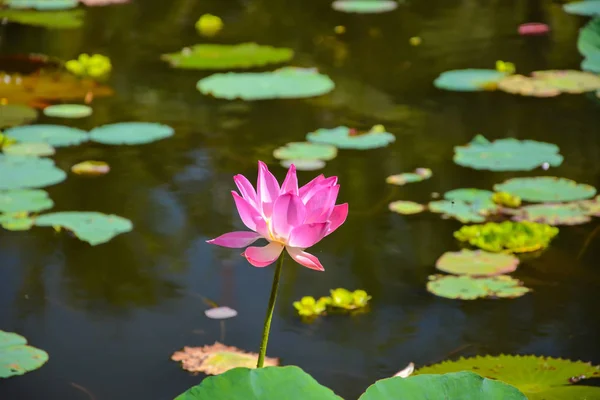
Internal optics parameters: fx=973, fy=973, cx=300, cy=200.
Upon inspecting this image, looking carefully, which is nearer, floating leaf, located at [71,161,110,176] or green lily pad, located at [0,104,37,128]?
floating leaf, located at [71,161,110,176]

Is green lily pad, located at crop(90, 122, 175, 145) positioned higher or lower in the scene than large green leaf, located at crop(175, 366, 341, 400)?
lower

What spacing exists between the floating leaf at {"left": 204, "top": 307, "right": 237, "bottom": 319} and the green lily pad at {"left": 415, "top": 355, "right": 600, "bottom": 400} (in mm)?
531

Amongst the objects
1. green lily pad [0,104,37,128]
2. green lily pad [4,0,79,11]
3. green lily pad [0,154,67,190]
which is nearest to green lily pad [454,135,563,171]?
green lily pad [0,154,67,190]

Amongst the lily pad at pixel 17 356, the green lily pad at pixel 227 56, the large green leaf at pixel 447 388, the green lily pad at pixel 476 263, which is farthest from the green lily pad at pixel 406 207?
the green lily pad at pixel 227 56

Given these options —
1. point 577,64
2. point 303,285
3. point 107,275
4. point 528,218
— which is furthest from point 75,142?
point 577,64

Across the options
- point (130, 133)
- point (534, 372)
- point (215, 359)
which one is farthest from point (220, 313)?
point (130, 133)

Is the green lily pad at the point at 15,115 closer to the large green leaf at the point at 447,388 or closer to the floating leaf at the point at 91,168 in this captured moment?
the floating leaf at the point at 91,168

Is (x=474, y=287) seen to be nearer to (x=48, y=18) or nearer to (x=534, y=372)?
(x=534, y=372)

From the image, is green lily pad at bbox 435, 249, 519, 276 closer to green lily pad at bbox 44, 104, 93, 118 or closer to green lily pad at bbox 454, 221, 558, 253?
green lily pad at bbox 454, 221, 558, 253

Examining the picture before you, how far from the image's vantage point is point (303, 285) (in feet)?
8.06

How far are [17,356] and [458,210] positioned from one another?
1.36m

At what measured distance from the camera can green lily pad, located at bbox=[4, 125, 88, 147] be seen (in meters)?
3.49

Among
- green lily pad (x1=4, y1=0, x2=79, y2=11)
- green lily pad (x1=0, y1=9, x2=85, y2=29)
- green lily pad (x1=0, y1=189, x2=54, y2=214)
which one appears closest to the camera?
green lily pad (x1=0, y1=189, x2=54, y2=214)

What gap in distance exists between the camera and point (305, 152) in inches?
132
